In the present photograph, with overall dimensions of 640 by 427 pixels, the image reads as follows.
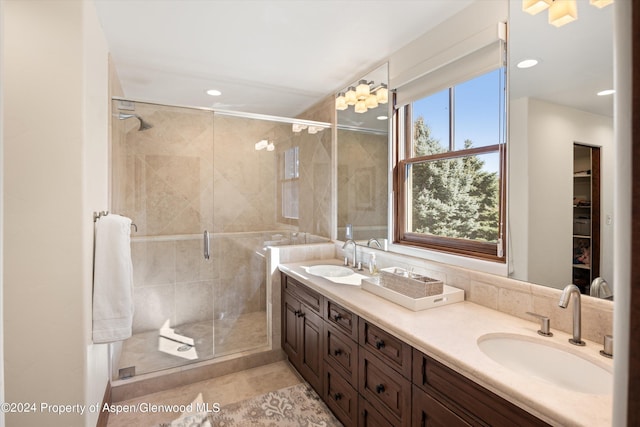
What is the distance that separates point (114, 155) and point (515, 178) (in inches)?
104

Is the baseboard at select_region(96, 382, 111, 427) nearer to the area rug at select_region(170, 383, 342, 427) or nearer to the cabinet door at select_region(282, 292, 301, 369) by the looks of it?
the area rug at select_region(170, 383, 342, 427)

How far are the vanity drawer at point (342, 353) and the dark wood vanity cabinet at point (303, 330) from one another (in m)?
0.08

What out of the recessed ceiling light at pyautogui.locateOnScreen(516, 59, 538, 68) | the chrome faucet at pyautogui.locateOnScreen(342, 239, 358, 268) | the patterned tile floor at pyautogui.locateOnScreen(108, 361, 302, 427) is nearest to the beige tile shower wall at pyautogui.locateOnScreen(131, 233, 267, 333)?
the patterned tile floor at pyautogui.locateOnScreen(108, 361, 302, 427)

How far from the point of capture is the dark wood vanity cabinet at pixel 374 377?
3.54ft

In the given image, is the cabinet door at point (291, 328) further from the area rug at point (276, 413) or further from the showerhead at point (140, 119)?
the showerhead at point (140, 119)

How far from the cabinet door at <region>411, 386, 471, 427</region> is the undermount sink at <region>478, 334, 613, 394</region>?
11.3 inches

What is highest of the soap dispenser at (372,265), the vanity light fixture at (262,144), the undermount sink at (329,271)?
the vanity light fixture at (262,144)

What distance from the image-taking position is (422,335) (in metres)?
1.28

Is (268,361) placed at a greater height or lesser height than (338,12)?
lesser

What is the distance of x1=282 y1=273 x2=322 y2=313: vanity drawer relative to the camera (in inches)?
82.1

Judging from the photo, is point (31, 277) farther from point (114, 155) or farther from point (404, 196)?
point (404, 196)

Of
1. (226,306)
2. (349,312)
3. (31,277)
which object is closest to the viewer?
(31,277)

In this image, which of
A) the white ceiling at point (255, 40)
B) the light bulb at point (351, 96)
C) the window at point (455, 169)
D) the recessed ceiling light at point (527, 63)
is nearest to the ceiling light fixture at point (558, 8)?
the recessed ceiling light at point (527, 63)

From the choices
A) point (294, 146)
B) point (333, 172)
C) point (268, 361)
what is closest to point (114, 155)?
point (294, 146)
